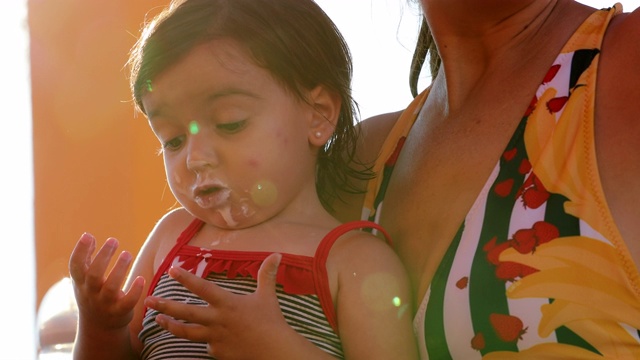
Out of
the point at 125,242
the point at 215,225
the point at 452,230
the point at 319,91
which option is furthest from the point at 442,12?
the point at 125,242

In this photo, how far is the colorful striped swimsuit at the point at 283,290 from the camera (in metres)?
1.54

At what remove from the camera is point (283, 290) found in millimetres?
1562

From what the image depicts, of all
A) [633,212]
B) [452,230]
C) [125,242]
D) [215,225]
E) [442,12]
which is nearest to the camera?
[633,212]

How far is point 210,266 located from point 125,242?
231 cm

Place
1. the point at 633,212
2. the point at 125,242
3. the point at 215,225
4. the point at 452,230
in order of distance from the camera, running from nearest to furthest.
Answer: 1. the point at 633,212
2. the point at 452,230
3. the point at 215,225
4. the point at 125,242

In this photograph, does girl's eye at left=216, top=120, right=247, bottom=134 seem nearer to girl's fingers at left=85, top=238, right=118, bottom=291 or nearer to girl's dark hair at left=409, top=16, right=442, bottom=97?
girl's fingers at left=85, top=238, right=118, bottom=291

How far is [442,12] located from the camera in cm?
184

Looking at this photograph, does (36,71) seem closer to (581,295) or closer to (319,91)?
(319,91)

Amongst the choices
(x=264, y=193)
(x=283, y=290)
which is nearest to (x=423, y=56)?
(x=264, y=193)

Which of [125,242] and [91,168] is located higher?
[91,168]

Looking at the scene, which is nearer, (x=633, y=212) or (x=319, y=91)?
(x=633, y=212)

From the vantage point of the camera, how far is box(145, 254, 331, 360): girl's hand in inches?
55.5

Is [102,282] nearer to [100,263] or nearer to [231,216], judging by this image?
[100,263]

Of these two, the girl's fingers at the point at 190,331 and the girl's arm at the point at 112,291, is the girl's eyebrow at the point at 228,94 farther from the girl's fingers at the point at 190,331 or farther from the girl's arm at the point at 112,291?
the girl's fingers at the point at 190,331
